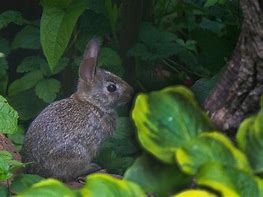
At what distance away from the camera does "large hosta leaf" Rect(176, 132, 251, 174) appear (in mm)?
2299

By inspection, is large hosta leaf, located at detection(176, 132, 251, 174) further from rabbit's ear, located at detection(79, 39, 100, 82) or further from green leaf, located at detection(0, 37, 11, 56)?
green leaf, located at detection(0, 37, 11, 56)

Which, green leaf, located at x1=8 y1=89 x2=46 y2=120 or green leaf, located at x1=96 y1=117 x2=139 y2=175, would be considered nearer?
green leaf, located at x1=96 y1=117 x2=139 y2=175

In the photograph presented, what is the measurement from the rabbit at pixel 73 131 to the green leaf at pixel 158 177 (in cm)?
242

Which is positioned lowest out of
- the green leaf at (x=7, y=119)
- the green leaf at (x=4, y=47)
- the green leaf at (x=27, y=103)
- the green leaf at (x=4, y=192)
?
the green leaf at (x=27, y=103)

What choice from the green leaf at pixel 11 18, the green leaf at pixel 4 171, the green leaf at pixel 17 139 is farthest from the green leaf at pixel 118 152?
the green leaf at pixel 4 171

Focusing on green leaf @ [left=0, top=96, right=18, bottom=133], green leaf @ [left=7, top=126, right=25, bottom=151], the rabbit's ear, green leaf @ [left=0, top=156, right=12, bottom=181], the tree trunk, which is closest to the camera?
the tree trunk

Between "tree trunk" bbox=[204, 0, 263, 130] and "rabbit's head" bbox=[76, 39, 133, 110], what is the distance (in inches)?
97.4

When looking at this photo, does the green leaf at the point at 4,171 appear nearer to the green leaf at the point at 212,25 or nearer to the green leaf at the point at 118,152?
the green leaf at the point at 118,152

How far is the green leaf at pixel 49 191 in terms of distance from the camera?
218 cm

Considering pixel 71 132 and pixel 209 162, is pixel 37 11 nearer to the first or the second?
pixel 71 132

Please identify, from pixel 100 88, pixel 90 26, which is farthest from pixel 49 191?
pixel 90 26

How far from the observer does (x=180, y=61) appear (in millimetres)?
6492

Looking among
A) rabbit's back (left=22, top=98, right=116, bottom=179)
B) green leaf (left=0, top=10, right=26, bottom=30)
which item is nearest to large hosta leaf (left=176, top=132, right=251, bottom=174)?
rabbit's back (left=22, top=98, right=116, bottom=179)

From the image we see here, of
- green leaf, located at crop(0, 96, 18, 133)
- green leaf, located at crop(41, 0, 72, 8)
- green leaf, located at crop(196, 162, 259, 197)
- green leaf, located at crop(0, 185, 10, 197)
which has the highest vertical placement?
green leaf, located at crop(196, 162, 259, 197)
